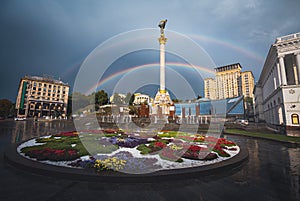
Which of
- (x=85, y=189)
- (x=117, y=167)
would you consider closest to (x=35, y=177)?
(x=85, y=189)

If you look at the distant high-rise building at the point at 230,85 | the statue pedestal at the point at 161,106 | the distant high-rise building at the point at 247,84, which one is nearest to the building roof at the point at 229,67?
the distant high-rise building at the point at 230,85

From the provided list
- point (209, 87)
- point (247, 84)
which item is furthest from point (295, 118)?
point (247, 84)

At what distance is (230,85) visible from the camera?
96625 millimetres

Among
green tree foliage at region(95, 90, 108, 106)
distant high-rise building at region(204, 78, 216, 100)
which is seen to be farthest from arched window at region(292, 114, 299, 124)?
distant high-rise building at region(204, 78, 216, 100)

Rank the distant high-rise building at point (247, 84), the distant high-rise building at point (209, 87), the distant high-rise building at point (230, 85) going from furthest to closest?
the distant high-rise building at point (209, 87) < the distant high-rise building at point (230, 85) < the distant high-rise building at point (247, 84)

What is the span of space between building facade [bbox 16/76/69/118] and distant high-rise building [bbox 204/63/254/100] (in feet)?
274

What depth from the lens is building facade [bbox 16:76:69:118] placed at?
66.2 metres

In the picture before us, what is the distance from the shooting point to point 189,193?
157 inches

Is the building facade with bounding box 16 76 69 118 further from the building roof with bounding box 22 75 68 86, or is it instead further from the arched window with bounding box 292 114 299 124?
the arched window with bounding box 292 114 299 124

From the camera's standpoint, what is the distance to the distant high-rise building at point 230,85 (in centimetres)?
9550

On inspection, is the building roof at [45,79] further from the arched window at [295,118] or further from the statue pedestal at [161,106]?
the arched window at [295,118]

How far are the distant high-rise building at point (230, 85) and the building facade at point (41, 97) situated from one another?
83529 mm

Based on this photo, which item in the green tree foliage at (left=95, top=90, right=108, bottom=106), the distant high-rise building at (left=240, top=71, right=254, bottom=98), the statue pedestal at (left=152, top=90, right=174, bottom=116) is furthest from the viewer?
the distant high-rise building at (left=240, top=71, right=254, bottom=98)

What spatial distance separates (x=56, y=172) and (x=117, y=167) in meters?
1.87
